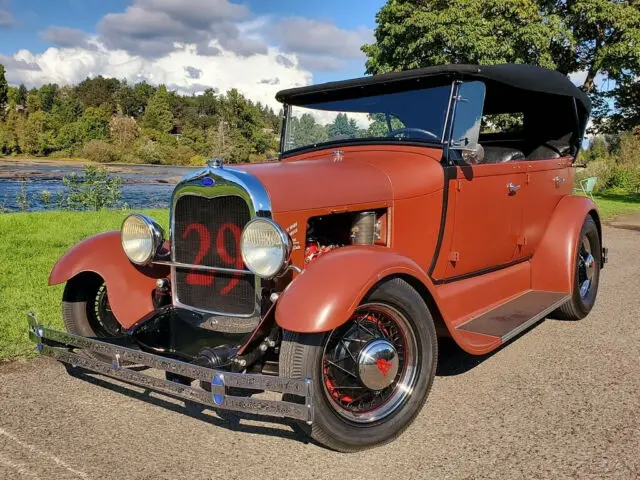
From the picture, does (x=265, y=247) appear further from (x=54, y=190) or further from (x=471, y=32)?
(x=471, y=32)

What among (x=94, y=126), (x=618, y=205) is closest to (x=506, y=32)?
(x=618, y=205)

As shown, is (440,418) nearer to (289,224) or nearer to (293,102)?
(289,224)

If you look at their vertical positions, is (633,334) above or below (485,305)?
below

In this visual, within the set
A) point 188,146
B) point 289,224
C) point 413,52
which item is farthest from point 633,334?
point 188,146

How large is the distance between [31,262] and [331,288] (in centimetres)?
539

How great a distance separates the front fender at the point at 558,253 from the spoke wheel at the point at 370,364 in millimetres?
2381

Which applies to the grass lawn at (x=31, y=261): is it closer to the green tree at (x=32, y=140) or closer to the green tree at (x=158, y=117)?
the green tree at (x=32, y=140)

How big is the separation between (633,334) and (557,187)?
4.80 feet

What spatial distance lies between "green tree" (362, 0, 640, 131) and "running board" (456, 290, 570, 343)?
14548mm

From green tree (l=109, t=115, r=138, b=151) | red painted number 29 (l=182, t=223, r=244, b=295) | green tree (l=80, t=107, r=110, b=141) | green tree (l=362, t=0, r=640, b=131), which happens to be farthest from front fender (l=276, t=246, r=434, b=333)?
green tree (l=80, t=107, r=110, b=141)

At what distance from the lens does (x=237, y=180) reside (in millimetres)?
3014

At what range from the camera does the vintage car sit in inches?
105

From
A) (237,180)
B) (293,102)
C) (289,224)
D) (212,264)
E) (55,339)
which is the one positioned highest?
(293,102)

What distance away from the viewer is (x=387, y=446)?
280 cm
